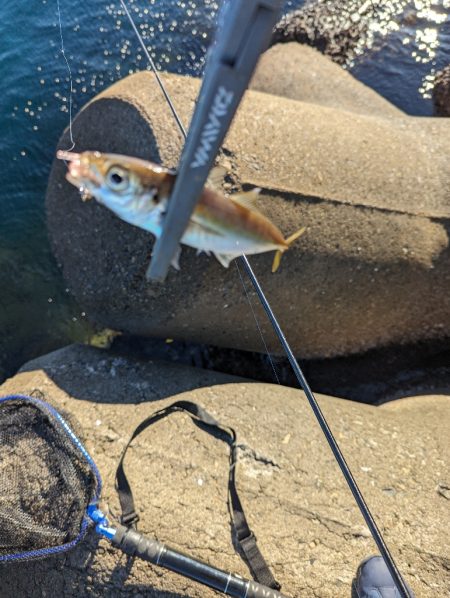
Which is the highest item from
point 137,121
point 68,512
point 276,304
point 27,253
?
point 137,121

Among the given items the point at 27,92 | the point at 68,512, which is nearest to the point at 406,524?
the point at 68,512

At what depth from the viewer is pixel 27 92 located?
6.86 m

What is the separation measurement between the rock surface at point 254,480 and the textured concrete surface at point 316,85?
3.54m

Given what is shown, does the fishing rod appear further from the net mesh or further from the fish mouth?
the net mesh

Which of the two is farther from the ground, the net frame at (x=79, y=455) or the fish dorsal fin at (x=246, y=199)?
the fish dorsal fin at (x=246, y=199)

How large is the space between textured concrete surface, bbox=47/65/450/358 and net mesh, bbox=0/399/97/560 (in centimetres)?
113

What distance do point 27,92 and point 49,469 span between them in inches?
237

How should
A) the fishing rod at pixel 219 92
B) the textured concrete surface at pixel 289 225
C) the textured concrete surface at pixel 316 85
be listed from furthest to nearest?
the textured concrete surface at pixel 316 85 < the textured concrete surface at pixel 289 225 < the fishing rod at pixel 219 92

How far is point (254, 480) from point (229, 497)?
0.70 feet

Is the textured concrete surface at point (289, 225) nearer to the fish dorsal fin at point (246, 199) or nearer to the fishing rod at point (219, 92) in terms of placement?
the fish dorsal fin at point (246, 199)

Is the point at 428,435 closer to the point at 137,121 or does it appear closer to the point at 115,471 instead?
the point at 115,471

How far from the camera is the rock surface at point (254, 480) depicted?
288 centimetres

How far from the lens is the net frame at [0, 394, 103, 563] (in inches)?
112

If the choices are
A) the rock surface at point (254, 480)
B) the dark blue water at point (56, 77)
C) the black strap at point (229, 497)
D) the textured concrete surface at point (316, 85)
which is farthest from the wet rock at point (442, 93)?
the black strap at point (229, 497)
